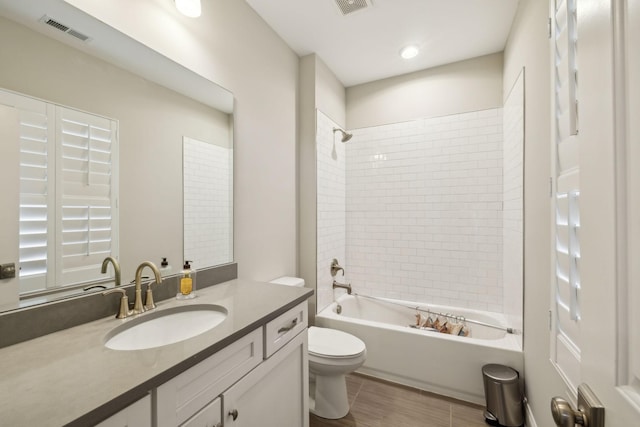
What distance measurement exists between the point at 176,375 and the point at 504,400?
1989 mm

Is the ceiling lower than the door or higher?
higher

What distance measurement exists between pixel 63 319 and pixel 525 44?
9.17 feet

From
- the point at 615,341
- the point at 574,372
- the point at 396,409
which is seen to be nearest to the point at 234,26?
the point at 615,341

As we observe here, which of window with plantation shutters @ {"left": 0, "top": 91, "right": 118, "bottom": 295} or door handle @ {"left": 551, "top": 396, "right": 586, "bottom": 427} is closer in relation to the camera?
door handle @ {"left": 551, "top": 396, "right": 586, "bottom": 427}

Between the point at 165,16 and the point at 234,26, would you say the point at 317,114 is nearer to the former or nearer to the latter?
the point at 234,26

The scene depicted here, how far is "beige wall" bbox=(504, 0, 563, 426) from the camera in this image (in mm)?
1438

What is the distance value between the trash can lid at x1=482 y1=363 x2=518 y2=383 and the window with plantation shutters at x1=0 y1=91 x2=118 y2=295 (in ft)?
7.46

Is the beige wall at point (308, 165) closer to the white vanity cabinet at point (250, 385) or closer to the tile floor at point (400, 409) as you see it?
the tile floor at point (400, 409)

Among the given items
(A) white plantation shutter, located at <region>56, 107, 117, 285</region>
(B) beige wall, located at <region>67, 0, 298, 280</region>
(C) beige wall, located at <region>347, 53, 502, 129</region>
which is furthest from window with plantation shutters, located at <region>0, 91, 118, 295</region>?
(C) beige wall, located at <region>347, 53, 502, 129</region>

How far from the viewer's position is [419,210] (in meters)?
2.91

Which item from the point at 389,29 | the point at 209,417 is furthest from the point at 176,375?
the point at 389,29

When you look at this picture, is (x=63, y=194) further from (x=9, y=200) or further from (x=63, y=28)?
(x=63, y=28)

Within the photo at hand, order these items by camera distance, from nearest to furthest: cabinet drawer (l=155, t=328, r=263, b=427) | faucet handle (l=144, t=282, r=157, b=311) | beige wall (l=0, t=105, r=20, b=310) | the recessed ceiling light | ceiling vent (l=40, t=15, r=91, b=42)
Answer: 1. cabinet drawer (l=155, t=328, r=263, b=427)
2. beige wall (l=0, t=105, r=20, b=310)
3. ceiling vent (l=40, t=15, r=91, b=42)
4. faucet handle (l=144, t=282, r=157, b=311)
5. the recessed ceiling light

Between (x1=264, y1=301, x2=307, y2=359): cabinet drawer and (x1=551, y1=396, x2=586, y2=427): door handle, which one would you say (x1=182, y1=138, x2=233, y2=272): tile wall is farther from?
(x1=551, y1=396, x2=586, y2=427): door handle
